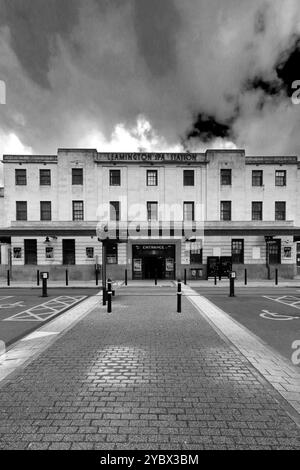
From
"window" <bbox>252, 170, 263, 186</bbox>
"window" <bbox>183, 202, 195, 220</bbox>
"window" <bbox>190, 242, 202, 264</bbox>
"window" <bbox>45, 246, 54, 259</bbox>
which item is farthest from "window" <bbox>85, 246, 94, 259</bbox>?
"window" <bbox>252, 170, 263, 186</bbox>

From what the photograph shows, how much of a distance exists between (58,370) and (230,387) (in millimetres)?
3150

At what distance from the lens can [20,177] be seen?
21422 mm

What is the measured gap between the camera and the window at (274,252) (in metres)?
20.8

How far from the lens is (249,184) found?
2167cm

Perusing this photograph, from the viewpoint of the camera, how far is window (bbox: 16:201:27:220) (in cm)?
2133

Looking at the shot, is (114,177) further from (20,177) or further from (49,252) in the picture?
(49,252)

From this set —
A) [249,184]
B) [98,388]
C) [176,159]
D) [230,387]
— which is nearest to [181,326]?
[230,387]

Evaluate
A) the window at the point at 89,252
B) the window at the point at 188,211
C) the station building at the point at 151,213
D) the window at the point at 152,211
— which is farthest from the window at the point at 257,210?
the window at the point at 89,252

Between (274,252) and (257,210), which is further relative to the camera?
(257,210)

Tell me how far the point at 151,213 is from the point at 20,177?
13303 millimetres

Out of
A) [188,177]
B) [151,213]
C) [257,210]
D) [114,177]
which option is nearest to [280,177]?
[257,210]

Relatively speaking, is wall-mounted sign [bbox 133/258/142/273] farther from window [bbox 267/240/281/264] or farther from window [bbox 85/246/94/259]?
window [bbox 267/240/281/264]

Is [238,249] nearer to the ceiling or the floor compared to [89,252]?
nearer to the ceiling

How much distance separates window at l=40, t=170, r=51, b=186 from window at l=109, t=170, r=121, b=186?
236 inches
